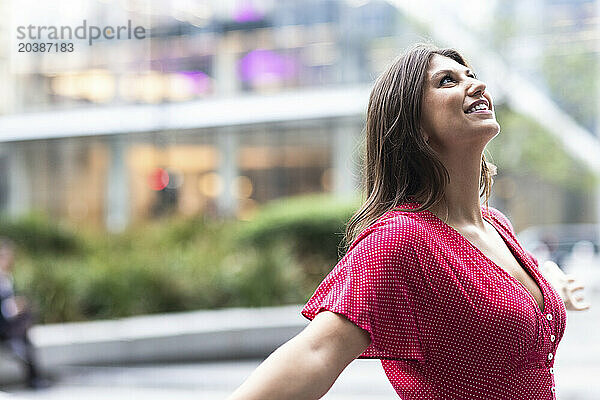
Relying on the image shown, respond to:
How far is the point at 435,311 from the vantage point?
1.45 meters

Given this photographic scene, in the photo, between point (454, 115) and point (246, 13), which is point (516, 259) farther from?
point (246, 13)

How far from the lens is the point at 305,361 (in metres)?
1.32

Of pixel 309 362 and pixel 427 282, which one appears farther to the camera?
pixel 427 282

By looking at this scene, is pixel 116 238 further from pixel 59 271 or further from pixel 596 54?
pixel 596 54

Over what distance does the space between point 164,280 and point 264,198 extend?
12633 millimetres

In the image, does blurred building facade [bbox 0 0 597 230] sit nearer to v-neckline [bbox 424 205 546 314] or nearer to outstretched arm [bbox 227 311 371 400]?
v-neckline [bbox 424 205 546 314]

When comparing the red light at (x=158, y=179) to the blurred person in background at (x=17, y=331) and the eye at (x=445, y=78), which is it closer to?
the blurred person in background at (x=17, y=331)

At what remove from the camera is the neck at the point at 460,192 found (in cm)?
165

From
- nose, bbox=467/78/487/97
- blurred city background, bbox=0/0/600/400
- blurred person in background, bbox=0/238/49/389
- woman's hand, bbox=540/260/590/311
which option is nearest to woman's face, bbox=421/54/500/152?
nose, bbox=467/78/487/97

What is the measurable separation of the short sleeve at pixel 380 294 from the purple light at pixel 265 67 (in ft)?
69.3

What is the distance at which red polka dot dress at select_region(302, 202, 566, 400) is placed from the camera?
142 cm

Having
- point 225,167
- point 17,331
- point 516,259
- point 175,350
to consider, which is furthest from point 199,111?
point 516,259

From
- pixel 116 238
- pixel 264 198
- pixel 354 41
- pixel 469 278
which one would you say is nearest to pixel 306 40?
pixel 354 41

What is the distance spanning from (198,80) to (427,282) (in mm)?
21901
